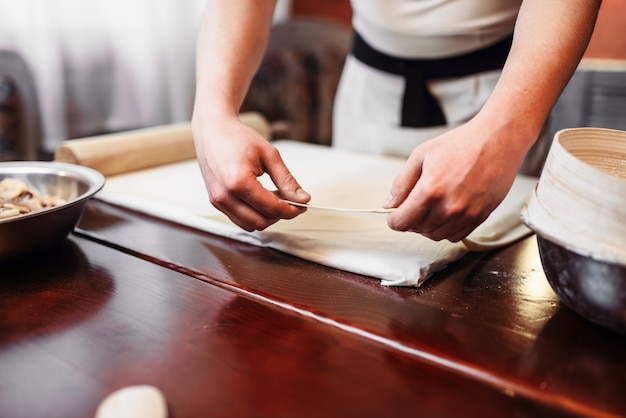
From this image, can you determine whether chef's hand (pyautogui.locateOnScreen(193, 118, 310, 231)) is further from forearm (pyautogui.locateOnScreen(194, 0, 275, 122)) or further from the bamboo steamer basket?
the bamboo steamer basket

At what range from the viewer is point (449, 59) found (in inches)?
50.8

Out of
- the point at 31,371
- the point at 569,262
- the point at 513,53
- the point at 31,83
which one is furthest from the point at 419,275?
the point at 31,83

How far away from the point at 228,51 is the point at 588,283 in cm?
70

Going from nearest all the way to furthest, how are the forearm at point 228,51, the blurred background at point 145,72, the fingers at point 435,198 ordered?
the fingers at point 435,198
the forearm at point 228,51
the blurred background at point 145,72

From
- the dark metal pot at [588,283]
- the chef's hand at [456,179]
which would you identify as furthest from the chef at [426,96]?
the dark metal pot at [588,283]

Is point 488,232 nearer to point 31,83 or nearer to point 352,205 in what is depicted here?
point 352,205

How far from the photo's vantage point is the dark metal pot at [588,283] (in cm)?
52

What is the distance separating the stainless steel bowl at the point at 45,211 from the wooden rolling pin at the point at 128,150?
22cm

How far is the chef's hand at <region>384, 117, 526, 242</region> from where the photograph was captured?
621mm

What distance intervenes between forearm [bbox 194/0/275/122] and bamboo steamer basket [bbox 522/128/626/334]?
49 centimetres

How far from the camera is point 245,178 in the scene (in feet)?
2.33

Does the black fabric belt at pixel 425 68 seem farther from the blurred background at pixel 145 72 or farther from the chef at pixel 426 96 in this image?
the blurred background at pixel 145 72

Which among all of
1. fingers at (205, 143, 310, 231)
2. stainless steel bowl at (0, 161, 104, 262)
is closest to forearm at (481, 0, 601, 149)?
fingers at (205, 143, 310, 231)

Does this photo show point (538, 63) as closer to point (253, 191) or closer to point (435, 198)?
point (435, 198)
